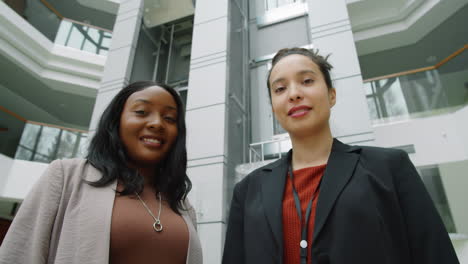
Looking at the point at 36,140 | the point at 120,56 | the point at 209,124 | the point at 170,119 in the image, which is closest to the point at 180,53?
the point at 120,56

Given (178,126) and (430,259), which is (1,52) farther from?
(430,259)

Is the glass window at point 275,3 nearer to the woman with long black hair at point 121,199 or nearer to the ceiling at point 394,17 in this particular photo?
the ceiling at point 394,17

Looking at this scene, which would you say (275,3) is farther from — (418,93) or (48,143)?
(48,143)

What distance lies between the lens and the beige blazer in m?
1.13

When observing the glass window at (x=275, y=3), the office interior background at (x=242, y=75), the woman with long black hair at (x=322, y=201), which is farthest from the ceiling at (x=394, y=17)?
the woman with long black hair at (x=322, y=201)

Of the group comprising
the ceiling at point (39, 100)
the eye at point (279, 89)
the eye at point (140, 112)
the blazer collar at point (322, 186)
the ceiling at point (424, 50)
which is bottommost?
the blazer collar at point (322, 186)

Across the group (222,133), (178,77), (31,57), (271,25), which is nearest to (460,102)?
(271,25)

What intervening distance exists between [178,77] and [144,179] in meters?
5.04

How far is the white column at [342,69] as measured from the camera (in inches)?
149

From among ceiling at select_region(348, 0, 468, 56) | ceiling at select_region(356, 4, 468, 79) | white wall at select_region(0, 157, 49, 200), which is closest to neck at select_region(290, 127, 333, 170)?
ceiling at select_region(348, 0, 468, 56)

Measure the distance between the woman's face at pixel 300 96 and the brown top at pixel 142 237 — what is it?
76 cm

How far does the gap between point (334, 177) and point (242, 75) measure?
4.42m

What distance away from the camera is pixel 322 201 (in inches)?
42.0

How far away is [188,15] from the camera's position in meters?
6.45
